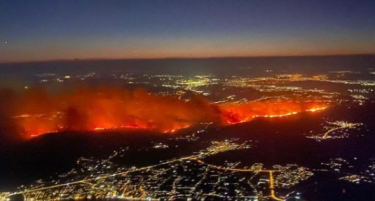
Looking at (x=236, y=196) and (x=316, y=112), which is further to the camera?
(x=316, y=112)

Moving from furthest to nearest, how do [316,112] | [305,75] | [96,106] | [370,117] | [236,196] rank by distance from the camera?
[305,75] < [96,106] < [316,112] < [370,117] < [236,196]

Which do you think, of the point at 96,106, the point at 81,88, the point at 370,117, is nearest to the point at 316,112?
the point at 370,117

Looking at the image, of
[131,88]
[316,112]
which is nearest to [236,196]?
[316,112]

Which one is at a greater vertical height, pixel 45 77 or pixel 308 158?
pixel 45 77

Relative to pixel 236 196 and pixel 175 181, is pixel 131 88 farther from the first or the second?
pixel 236 196

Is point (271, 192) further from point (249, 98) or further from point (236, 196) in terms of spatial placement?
point (249, 98)

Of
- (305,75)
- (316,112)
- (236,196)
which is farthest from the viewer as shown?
(305,75)
